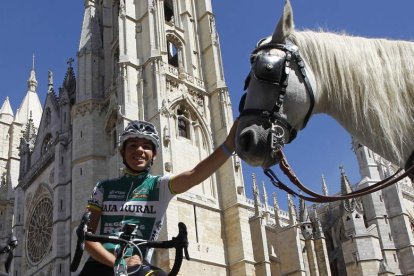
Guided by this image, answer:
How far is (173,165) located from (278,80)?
678 inches

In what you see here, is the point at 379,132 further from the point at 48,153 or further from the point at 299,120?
the point at 48,153

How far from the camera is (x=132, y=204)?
271 centimetres

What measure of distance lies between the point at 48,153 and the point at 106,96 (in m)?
5.68

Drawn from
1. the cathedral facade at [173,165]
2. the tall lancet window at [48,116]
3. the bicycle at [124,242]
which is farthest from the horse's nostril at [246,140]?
the tall lancet window at [48,116]

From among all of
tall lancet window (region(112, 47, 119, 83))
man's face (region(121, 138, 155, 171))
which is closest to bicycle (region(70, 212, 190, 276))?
man's face (region(121, 138, 155, 171))

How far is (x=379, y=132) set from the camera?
2514 mm

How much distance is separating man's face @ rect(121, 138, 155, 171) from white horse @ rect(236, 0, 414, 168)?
0.56 m

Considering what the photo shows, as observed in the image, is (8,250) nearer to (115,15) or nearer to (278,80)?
(278,80)

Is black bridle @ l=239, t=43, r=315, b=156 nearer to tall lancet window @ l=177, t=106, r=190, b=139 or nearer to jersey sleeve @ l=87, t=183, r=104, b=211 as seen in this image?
jersey sleeve @ l=87, t=183, r=104, b=211

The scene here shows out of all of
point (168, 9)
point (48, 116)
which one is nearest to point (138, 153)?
point (168, 9)

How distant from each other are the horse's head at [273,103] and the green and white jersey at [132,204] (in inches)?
22.1

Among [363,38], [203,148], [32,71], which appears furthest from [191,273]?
[32,71]

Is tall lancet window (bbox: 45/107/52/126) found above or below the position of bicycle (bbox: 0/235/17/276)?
above

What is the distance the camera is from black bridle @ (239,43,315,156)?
249 cm
